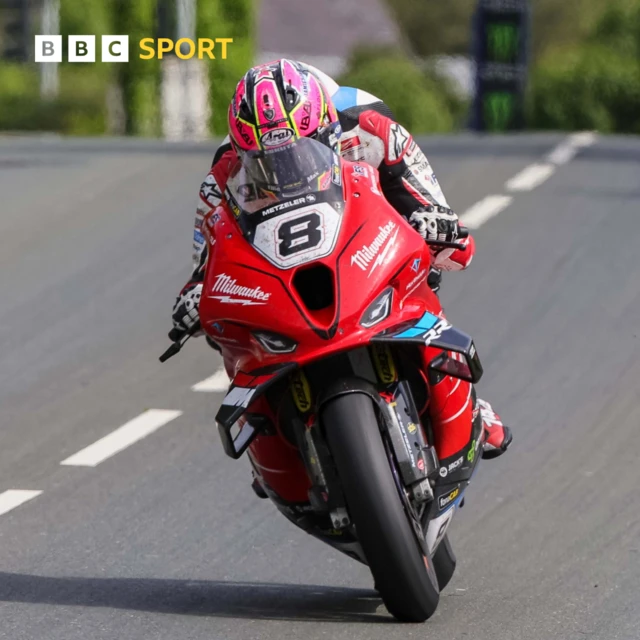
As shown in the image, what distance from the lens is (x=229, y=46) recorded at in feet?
109

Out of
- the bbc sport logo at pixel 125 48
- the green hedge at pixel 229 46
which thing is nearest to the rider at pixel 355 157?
the bbc sport logo at pixel 125 48

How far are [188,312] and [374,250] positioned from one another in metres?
0.68

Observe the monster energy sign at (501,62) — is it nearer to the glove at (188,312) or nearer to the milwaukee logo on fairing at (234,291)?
the glove at (188,312)

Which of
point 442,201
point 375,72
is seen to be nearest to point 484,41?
point 375,72

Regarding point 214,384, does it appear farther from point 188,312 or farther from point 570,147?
point 570,147

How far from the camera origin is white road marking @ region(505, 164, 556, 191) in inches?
591

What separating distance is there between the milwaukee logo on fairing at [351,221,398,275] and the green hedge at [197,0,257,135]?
27.3 meters

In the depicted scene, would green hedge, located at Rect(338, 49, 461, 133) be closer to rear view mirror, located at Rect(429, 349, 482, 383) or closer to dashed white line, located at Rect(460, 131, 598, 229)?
dashed white line, located at Rect(460, 131, 598, 229)

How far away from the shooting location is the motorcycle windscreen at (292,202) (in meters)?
5.00

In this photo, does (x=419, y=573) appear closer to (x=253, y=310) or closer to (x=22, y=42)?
(x=253, y=310)

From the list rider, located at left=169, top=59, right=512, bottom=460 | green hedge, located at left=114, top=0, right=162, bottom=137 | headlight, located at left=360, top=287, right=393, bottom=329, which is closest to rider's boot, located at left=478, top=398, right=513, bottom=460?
rider, located at left=169, top=59, right=512, bottom=460

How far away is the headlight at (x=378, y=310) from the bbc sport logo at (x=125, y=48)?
24.0 metres

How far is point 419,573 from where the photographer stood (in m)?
4.94

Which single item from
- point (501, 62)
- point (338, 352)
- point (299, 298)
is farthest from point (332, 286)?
point (501, 62)
